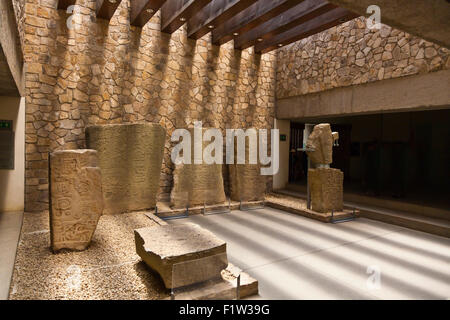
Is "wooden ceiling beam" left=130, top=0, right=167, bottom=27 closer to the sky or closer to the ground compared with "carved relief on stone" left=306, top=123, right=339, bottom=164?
closer to the sky

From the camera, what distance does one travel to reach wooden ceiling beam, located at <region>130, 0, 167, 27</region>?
14.7 feet

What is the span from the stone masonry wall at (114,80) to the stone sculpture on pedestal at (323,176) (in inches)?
82.3

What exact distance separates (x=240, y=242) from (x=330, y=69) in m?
4.13

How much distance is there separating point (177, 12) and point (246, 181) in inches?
131

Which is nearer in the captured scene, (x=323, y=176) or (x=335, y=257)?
(x=335, y=257)

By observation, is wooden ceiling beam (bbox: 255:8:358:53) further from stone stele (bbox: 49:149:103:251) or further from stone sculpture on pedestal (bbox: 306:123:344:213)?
stone stele (bbox: 49:149:103:251)

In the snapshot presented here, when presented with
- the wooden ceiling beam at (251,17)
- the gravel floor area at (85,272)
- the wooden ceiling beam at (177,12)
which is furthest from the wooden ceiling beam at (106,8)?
the gravel floor area at (85,272)

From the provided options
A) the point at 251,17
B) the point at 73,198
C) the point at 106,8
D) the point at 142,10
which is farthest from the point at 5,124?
the point at 251,17

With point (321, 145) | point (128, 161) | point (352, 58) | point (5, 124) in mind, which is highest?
point (352, 58)

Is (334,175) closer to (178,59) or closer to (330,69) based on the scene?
(330,69)

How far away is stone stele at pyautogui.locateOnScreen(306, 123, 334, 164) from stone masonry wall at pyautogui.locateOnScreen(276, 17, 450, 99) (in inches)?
50.2

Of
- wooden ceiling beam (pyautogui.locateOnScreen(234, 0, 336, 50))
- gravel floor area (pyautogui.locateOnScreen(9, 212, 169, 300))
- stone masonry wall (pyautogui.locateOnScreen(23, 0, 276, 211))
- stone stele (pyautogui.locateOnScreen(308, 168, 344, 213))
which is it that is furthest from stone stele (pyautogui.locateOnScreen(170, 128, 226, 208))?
wooden ceiling beam (pyautogui.locateOnScreen(234, 0, 336, 50))

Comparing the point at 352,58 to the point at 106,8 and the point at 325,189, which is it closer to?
the point at 325,189

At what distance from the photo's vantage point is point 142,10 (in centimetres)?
470
